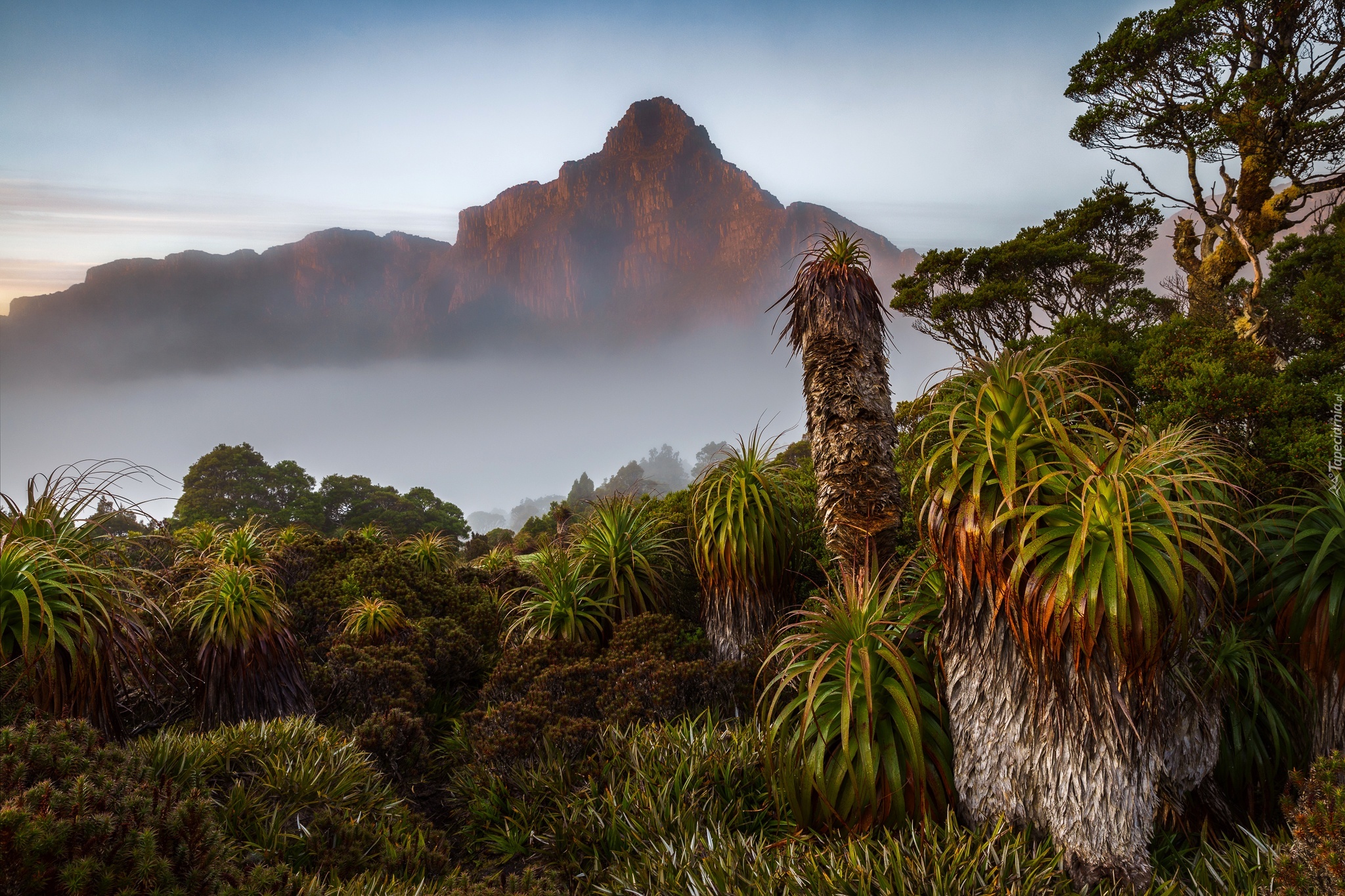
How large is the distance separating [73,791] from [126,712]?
12.0 ft

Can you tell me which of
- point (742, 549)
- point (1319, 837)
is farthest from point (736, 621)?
point (1319, 837)

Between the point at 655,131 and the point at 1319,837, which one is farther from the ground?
the point at 655,131

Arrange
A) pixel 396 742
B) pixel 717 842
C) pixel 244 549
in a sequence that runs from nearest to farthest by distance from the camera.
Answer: pixel 717 842, pixel 396 742, pixel 244 549

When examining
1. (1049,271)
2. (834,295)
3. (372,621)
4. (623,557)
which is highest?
(1049,271)

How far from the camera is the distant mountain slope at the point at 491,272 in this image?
437 feet

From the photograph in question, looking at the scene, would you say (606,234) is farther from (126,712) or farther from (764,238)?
(126,712)

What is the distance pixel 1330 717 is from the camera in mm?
3143

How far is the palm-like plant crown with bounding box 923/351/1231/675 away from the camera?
8.53 ft

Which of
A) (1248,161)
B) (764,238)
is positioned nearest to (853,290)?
(1248,161)

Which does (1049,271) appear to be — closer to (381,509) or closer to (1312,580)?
(1312,580)

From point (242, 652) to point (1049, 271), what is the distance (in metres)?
17.3

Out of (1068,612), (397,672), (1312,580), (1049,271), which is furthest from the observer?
(1049,271)

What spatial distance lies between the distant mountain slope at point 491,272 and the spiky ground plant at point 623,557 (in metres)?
126

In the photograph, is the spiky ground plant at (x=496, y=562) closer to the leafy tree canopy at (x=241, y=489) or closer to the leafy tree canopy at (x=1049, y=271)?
the leafy tree canopy at (x=1049, y=271)
